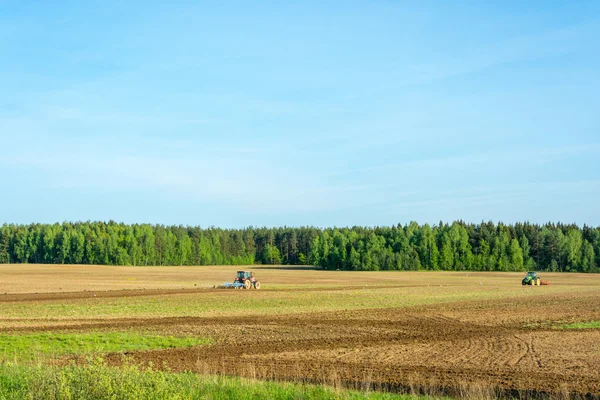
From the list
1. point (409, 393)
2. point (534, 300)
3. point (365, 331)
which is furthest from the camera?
point (534, 300)

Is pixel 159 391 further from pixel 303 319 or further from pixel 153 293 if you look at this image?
pixel 153 293

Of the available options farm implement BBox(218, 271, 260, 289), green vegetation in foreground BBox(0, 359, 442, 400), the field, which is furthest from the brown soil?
farm implement BBox(218, 271, 260, 289)

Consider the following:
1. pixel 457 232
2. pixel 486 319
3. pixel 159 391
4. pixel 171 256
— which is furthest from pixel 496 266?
pixel 159 391

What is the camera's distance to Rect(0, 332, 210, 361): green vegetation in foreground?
2373 centimetres

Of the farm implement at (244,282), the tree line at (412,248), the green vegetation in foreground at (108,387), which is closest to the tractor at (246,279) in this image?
the farm implement at (244,282)

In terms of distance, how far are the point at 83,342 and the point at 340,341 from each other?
1085cm

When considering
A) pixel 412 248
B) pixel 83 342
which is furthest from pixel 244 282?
pixel 412 248

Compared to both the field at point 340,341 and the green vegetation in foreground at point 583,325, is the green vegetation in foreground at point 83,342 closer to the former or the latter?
the field at point 340,341

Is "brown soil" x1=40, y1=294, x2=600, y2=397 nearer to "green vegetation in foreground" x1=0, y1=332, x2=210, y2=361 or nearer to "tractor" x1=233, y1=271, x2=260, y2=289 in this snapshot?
"green vegetation in foreground" x1=0, y1=332, x2=210, y2=361

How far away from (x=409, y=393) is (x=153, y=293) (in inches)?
1921

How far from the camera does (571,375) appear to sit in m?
19.7

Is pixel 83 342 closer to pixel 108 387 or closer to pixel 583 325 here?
pixel 108 387

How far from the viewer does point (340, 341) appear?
1109 inches

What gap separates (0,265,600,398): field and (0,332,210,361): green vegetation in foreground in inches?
1.7
